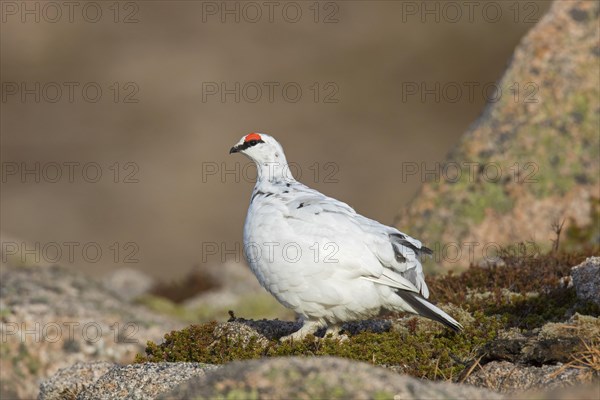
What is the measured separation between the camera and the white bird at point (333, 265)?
780cm

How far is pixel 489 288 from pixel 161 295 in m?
11.0

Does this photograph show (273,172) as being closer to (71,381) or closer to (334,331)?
(334,331)

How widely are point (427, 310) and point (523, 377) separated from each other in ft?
4.16

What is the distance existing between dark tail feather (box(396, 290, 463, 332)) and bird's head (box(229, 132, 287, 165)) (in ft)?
6.41

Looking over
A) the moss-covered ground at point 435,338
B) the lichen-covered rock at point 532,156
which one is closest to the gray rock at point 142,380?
the moss-covered ground at point 435,338

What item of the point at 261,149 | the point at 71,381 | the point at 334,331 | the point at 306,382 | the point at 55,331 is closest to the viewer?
the point at 306,382

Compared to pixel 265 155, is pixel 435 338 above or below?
below

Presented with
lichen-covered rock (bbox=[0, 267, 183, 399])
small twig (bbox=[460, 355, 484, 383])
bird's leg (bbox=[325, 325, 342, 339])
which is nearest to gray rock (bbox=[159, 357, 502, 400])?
small twig (bbox=[460, 355, 484, 383])

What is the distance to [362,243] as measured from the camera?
794cm

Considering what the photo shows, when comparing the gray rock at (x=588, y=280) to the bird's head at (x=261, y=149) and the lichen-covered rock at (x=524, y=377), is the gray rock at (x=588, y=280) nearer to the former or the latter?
the lichen-covered rock at (x=524, y=377)

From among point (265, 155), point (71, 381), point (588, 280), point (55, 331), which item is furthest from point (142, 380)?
point (55, 331)

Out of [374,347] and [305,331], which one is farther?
[305,331]

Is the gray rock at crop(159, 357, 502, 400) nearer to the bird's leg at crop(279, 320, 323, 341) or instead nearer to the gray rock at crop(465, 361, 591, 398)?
the gray rock at crop(465, 361, 591, 398)

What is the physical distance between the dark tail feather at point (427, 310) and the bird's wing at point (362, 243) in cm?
7
